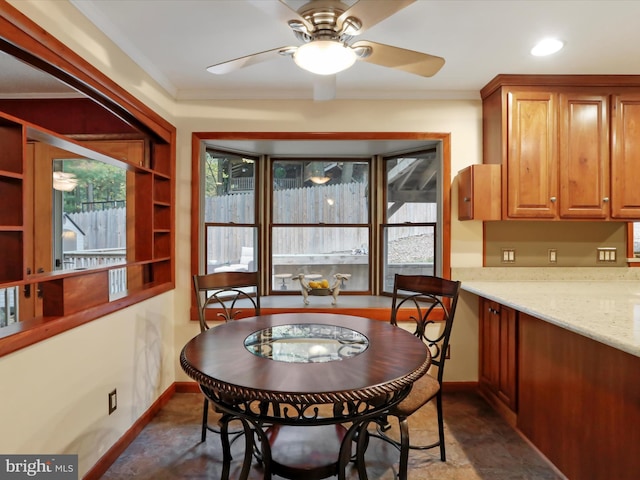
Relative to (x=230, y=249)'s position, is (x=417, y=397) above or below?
below

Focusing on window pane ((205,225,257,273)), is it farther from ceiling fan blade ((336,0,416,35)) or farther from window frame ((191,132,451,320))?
ceiling fan blade ((336,0,416,35))

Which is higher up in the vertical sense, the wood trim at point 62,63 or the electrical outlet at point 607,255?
the wood trim at point 62,63

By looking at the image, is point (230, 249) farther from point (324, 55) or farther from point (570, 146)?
point (570, 146)

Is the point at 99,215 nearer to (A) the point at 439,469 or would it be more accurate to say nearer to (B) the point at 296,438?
(B) the point at 296,438

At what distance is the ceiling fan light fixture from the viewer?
4.96 ft

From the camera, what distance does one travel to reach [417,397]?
1795mm

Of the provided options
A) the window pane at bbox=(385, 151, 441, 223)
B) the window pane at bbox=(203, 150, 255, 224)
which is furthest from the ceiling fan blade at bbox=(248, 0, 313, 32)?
the window pane at bbox=(385, 151, 441, 223)

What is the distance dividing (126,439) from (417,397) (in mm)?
1771

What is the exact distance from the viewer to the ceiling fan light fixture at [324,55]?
1512 mm

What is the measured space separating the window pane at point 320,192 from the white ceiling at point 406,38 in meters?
0.80

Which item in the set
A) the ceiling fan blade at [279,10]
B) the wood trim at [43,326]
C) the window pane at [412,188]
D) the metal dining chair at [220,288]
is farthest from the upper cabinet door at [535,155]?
the wood trim at [43,326]

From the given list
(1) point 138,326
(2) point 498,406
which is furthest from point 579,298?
(1) point 138,326

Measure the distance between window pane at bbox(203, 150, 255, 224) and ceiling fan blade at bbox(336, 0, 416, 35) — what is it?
1.99m

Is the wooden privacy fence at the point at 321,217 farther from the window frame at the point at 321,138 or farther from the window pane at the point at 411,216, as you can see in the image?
the window frame at the point at 321,138
